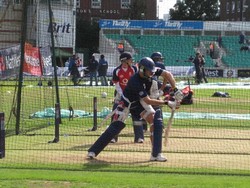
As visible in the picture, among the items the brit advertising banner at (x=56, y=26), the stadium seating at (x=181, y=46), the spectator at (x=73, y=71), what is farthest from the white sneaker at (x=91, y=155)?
the stadium seating at (x=181, y=46)

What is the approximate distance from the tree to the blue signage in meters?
46.8

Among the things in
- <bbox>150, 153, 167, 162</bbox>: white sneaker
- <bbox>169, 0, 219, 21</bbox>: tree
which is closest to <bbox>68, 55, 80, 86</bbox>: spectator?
<bbox>150, 153, 167, 162</bbox>: white sneaker

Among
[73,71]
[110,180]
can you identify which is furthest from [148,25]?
[110,180]

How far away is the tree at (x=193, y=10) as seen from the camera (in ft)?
342

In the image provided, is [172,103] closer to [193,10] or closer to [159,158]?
[159,158]

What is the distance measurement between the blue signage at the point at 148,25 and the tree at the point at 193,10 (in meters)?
46.8

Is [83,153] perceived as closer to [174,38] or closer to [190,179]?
[190,179]

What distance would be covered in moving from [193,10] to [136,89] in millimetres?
96281

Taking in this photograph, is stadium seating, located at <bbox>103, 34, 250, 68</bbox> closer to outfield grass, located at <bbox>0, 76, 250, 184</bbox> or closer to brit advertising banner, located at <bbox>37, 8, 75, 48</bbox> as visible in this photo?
brit advertising banner, located at <bbox>37, 8, 75, 48</bbox>

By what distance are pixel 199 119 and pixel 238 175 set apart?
9.46m

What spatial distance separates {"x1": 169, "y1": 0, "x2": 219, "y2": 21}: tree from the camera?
104 metres

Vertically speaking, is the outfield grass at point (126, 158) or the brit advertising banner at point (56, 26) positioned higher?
the brit advertising banner at point (56, 26)

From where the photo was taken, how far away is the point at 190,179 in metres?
9.34

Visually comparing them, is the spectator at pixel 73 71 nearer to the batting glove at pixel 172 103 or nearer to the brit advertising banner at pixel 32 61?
the brit advertising banner at pixel 32 61
